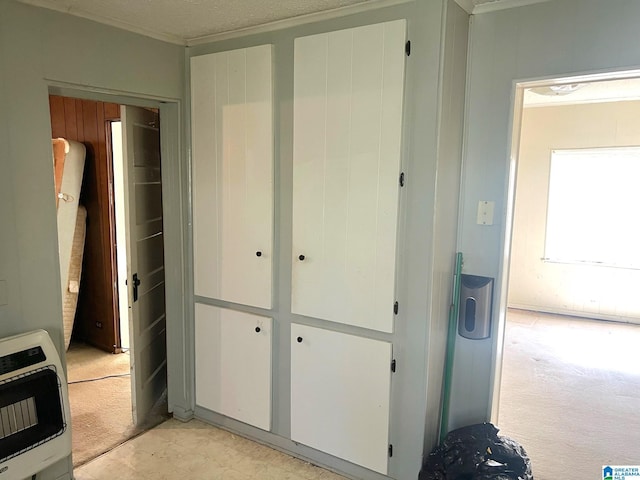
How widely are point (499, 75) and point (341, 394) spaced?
5.78ft

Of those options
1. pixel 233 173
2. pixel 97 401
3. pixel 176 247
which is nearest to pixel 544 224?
pixel 233 173

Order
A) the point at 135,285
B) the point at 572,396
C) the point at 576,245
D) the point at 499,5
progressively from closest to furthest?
the point at 499,5, the point at 135,285, the point at 572,396, the point at 576,245

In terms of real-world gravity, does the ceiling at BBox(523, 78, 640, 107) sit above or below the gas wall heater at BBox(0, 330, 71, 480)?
above

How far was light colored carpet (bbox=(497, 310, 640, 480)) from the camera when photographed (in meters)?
2.71

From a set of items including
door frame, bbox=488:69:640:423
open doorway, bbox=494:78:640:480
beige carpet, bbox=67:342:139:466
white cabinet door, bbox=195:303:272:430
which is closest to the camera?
door frame, bbox=488:69:640:423

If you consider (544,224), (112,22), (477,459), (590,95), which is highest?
(590,95)

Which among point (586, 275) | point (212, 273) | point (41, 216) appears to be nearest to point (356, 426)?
point (212, 273)

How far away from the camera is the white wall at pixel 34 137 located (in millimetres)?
2025

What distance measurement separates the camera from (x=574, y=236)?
5.51 metres

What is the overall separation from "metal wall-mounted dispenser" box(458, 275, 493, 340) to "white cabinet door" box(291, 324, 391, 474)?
438mm

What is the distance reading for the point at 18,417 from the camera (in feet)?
6.66

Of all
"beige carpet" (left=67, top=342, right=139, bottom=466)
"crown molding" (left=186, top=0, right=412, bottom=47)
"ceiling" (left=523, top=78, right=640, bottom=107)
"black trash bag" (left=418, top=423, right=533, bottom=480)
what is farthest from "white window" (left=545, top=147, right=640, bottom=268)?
"beige carpet" (left=67, top=342, right=139, bottom=466)

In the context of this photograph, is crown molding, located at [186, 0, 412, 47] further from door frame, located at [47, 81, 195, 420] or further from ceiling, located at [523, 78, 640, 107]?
ceiling, located at [523, 78, 640, 107]

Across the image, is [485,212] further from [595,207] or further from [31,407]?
[595,207]
